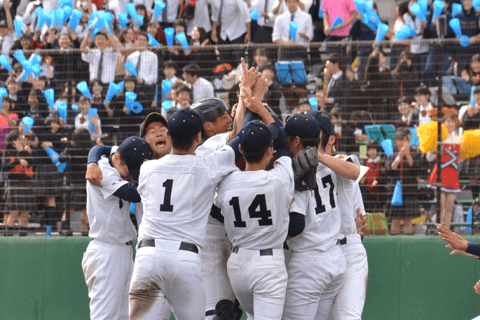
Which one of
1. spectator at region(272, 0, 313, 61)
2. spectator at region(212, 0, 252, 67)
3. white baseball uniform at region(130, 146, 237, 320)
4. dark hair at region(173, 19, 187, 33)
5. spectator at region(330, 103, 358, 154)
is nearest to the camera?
white baseball uniform at region(130, 146, 237, 320)

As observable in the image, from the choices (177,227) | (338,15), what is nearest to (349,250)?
(177,227)

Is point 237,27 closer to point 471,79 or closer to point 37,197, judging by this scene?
point 471,79

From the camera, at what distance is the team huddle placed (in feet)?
14.0

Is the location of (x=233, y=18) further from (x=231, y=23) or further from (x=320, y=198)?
(x=320, y=198)

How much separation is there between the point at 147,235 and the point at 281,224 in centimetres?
97

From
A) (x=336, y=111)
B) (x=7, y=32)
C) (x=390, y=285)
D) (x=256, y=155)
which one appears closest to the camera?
(x=256, y=155)

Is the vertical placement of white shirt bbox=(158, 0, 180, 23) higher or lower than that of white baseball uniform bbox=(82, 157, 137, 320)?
higher

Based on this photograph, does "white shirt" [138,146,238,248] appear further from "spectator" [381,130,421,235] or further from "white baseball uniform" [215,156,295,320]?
"spectator" [381,130,421,235]

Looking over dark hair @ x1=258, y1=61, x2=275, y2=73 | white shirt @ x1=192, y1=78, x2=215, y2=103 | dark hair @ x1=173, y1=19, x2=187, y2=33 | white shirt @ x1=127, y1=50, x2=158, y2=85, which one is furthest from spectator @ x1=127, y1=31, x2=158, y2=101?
dark hair @ x1=173, y1=19, x2=187, y2=33

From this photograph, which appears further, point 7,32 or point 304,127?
point 7,32

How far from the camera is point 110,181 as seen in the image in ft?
17.0

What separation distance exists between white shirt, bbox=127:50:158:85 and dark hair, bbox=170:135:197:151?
10.3 ft

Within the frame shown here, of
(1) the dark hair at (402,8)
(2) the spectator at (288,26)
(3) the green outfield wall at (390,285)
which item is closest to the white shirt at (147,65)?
(3) the green outfield wall at (390,285)

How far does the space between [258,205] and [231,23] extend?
6789mm
